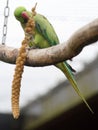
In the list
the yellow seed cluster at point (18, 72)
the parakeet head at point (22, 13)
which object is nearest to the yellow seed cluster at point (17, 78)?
the yellow seed cluster at point (18, 72)

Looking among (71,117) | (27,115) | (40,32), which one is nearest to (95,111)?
(71,117)

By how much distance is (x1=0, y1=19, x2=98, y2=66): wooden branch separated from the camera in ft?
3.70

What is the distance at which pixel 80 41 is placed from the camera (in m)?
1.15

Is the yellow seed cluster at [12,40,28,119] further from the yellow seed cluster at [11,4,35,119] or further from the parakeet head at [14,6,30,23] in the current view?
the parakeet head at [14,6,30,23]

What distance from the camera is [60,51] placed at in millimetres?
1224

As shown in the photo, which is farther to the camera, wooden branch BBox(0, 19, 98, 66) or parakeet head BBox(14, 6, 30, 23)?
parakeet head BBox(14, 6, 30, 23)

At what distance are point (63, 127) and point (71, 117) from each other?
322 millimetres

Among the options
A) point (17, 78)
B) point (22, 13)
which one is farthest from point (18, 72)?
point (22, 13)

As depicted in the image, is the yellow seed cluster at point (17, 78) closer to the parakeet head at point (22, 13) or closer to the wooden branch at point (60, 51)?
the wooden branch at point (60, 51)

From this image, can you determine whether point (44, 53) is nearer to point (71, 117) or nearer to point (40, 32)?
point (40, 32)

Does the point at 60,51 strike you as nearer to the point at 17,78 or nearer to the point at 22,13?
the point at 17,78

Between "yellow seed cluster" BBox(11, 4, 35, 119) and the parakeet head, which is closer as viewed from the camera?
"yellow seed cluster" BBox(11, 4, 35, 119)

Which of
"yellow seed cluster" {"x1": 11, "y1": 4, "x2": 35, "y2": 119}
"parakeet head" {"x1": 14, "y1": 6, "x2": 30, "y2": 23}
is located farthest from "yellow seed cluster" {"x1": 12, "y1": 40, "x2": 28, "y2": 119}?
"parakeet head" {"x1": 14, "y1": 6, "x2": 30, "y2": 23}

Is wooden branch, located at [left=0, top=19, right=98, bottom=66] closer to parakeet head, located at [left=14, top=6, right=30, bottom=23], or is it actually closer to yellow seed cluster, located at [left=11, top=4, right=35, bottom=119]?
yellow seed cluster, located at [left=11, top=4, right=35, bottom=119]
